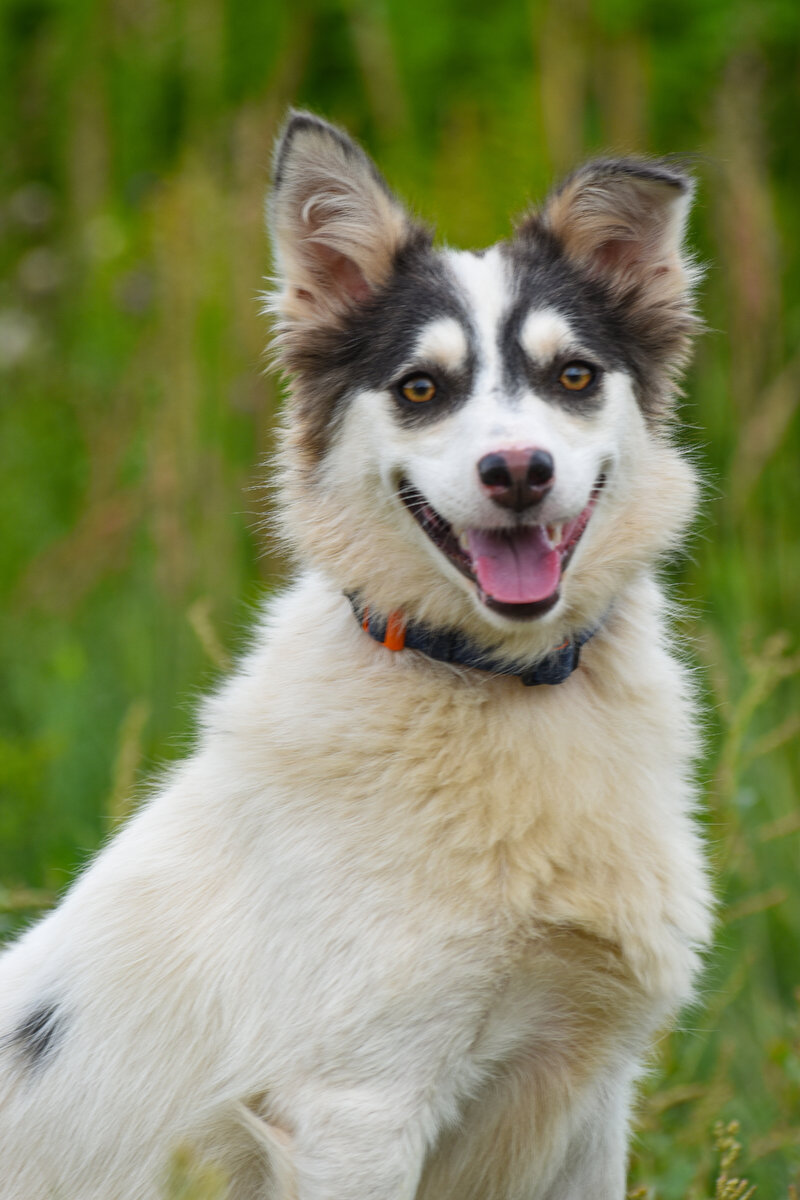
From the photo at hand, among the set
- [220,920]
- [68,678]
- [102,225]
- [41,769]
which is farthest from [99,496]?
[220,920]

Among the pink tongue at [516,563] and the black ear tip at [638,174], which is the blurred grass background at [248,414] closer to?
the black ear tip at [638,174]

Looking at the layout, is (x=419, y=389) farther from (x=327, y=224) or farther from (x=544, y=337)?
(x=327, y=224)

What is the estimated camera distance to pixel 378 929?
2.52 metres

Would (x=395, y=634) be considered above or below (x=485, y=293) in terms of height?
below

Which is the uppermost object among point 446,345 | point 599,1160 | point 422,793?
point 446,345

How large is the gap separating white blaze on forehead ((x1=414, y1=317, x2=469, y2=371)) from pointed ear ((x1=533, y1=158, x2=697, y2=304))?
0.44 m

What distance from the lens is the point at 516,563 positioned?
109 inches

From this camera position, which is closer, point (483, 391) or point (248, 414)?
point (483, 391)

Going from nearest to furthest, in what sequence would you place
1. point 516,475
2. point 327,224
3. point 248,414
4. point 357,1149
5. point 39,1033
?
point 357,1149, point 516,475, point 39,1033, point 327,224, point 248,414

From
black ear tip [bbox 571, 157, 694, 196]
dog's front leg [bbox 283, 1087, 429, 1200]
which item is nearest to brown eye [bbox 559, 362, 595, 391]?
black ear tip [bbox 571, 157, 694, 196]

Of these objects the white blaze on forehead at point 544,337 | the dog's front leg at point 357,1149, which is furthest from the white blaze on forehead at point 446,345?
the dog's front leg at point 357,1149

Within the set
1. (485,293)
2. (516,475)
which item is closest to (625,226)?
(485,293)

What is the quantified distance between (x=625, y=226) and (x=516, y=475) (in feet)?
2.86

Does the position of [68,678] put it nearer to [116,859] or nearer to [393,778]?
[116,859]
